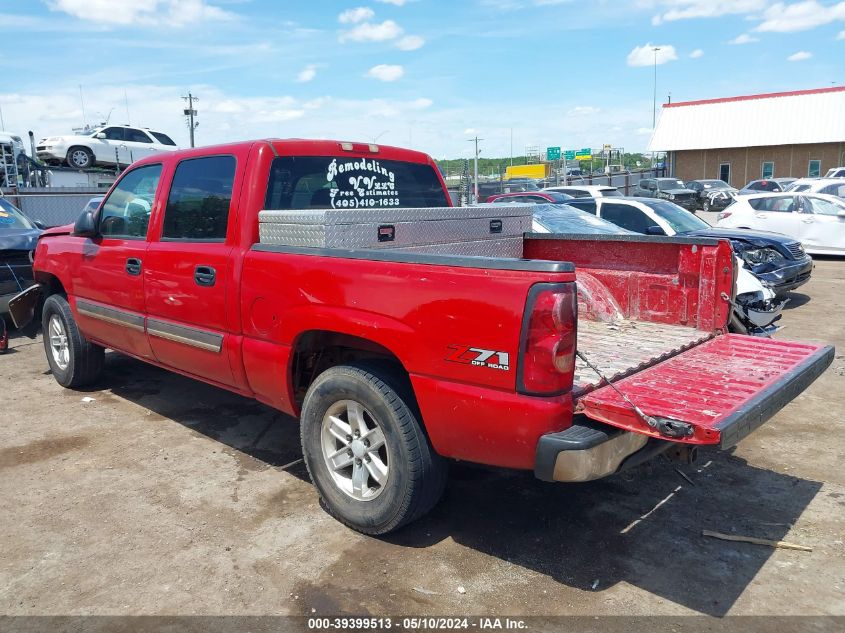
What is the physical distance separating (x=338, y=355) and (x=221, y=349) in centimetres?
75

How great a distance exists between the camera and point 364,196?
4.86m

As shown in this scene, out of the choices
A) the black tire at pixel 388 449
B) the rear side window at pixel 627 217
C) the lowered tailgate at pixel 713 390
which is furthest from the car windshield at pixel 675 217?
the black tire at pixel 388 449

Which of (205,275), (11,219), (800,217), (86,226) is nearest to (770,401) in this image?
(205,275)

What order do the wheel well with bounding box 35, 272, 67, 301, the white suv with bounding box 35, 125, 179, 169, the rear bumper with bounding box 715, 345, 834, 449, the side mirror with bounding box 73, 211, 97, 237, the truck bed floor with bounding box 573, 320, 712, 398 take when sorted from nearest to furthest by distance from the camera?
the rear bumper with bounding box 715, 345, 834, 449
the truck bed floor with bounding box 573, 320, 712, 398
the side mirror with bounding box 73, 211, 97, 237
the wheel well with bounding box 35, 272, 67, 301
the white suv with bounding box 35, 125, 179, 169

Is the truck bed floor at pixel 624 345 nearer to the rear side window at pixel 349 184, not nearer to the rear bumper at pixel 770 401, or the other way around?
the rear bumper at pixel 770 401

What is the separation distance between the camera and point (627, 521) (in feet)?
12.8

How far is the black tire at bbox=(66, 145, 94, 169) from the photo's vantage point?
23.1 meters

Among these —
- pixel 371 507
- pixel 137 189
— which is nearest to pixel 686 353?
pixel 371 507

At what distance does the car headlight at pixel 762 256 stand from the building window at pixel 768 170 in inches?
1556

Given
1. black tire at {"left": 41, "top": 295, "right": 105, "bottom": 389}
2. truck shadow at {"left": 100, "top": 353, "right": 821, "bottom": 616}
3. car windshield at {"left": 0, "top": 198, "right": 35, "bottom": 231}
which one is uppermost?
car windshield at {"left": 0, "top": 198, "right": 35, "bottom": 231}

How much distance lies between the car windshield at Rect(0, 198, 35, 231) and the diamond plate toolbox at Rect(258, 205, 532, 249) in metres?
6.45

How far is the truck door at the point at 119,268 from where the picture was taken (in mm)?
4992

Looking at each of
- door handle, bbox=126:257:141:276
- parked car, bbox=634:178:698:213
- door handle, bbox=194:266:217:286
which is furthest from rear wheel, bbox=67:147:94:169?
door handle, bbox=194:266:217:286

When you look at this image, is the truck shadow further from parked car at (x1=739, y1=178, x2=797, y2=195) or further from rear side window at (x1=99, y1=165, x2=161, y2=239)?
parked car at (x1=739, y1=178, x2=797, y2=195)
